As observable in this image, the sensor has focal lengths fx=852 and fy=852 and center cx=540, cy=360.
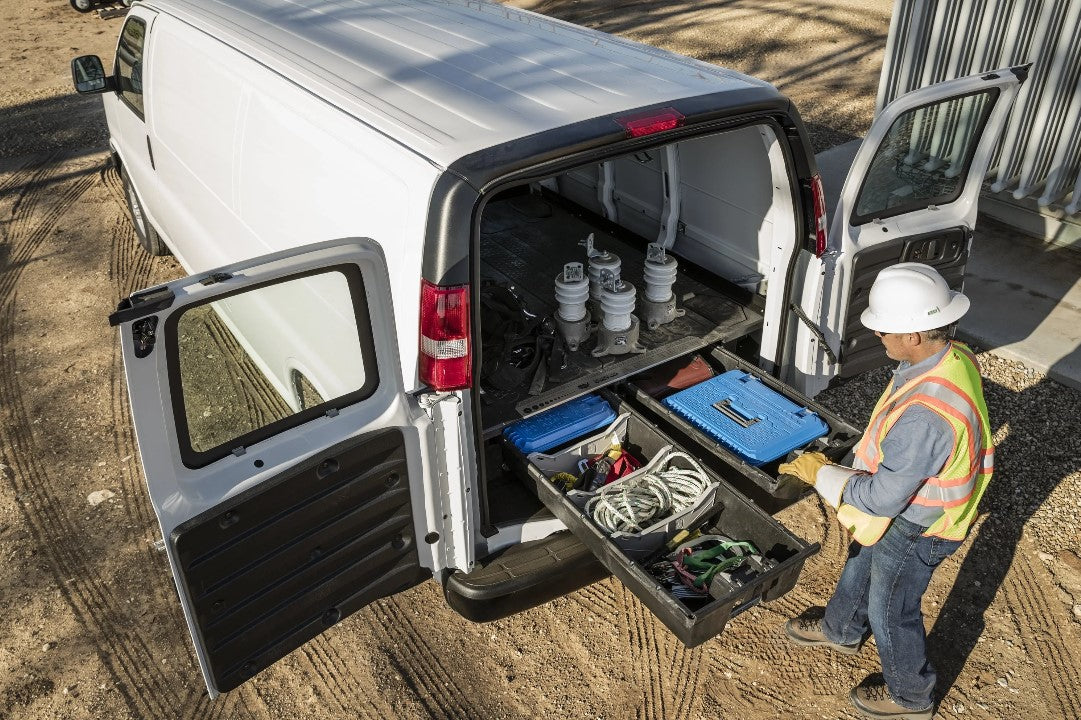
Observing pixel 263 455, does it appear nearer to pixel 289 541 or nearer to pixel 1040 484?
pixel 289 541

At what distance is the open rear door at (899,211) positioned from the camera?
3852 mm

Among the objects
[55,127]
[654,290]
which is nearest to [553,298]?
[654,290]

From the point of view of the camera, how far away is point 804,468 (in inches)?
129

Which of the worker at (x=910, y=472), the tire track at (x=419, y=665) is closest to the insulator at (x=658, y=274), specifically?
the worker at (x=910, y=472)

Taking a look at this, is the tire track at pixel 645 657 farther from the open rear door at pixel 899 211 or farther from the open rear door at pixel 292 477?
the open rear door at pixel 899 211

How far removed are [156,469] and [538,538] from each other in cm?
158

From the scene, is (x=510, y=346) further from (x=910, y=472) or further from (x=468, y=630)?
(x=910, y=472)

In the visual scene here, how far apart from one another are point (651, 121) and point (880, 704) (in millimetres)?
2538

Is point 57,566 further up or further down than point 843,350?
further down

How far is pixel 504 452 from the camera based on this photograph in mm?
3730

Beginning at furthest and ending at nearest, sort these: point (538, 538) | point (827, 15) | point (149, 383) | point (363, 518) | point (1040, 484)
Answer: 1. point (827, 15)
2. point (1040, 484)
3. point (538, 538)
4. point (363, 518)
5. point (149, 383)

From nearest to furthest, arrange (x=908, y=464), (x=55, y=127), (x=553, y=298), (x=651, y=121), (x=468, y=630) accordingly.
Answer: (x=908, y=464) < (x=651, y=121) < (x=468, y=630) < (x=553, y=298) < (x=55, y=127)

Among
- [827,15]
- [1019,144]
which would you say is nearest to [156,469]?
[1019,144]

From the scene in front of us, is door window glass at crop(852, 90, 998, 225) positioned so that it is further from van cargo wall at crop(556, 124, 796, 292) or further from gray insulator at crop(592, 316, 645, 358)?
gray insulator at crop(592, 316, 645, 358)
